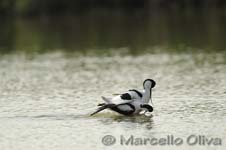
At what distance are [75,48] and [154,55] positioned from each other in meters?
6.90

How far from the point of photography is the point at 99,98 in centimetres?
1902

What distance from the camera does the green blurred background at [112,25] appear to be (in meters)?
35.4

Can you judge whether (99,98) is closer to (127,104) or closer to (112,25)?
(127,104)

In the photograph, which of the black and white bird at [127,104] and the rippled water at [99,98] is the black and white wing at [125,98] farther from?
the rippled water at [99,98]

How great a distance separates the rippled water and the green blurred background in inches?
194

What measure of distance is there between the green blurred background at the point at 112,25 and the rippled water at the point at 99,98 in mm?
4925

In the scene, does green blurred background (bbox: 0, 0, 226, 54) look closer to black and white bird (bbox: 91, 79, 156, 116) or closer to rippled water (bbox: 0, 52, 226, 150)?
rippled water (bbox: 0, 52, 226, 150)


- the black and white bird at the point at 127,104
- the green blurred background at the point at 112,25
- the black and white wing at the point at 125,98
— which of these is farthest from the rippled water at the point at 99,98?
the green blurred background at the point at 112,25

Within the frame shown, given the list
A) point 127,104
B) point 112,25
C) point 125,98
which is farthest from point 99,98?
point 112,25

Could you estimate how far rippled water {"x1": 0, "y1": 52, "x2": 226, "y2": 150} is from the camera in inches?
575

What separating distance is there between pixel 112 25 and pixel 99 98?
30.8 metres

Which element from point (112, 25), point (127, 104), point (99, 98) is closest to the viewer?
point (127, 104)

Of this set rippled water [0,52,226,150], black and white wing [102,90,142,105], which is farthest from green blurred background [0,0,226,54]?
black and white wing [102,90,142,105]

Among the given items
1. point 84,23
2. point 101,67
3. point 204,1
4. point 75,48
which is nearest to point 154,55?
point 101,67
